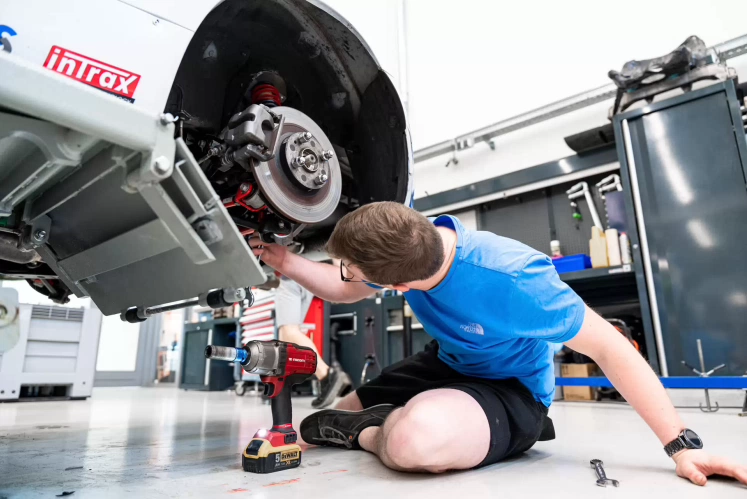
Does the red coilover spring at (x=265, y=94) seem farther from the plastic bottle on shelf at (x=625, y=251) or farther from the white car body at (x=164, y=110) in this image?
the plastic bottle on shelf at (x=625, y=251)

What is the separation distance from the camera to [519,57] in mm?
4445

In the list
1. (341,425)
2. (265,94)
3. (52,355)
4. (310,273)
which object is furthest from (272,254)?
(52,355)

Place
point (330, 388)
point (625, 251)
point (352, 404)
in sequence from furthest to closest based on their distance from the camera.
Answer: point (625, 251), point (330, 388), point (352, 404)

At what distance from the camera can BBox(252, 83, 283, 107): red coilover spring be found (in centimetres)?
116

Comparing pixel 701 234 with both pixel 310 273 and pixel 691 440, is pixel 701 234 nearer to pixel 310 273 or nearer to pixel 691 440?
pixel 691 440

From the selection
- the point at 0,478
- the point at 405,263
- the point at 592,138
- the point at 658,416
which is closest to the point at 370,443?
the point at 405,263

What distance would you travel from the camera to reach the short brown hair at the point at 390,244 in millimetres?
913

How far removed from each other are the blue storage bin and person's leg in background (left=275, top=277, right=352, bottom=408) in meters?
1.65

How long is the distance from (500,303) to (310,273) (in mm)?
522

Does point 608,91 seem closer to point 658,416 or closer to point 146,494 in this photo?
point 658,416

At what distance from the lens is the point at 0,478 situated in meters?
0.95

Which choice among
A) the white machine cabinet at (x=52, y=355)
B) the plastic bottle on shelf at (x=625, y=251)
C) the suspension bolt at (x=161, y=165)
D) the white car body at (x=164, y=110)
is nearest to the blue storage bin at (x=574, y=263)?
the plastic bottle on shelf at (x=625, y=251)

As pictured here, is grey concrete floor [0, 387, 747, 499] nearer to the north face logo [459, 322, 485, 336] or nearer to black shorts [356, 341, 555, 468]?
black shorts [356, 341, 555, 468]

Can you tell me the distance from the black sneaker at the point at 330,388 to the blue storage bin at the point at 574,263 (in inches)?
64.8
